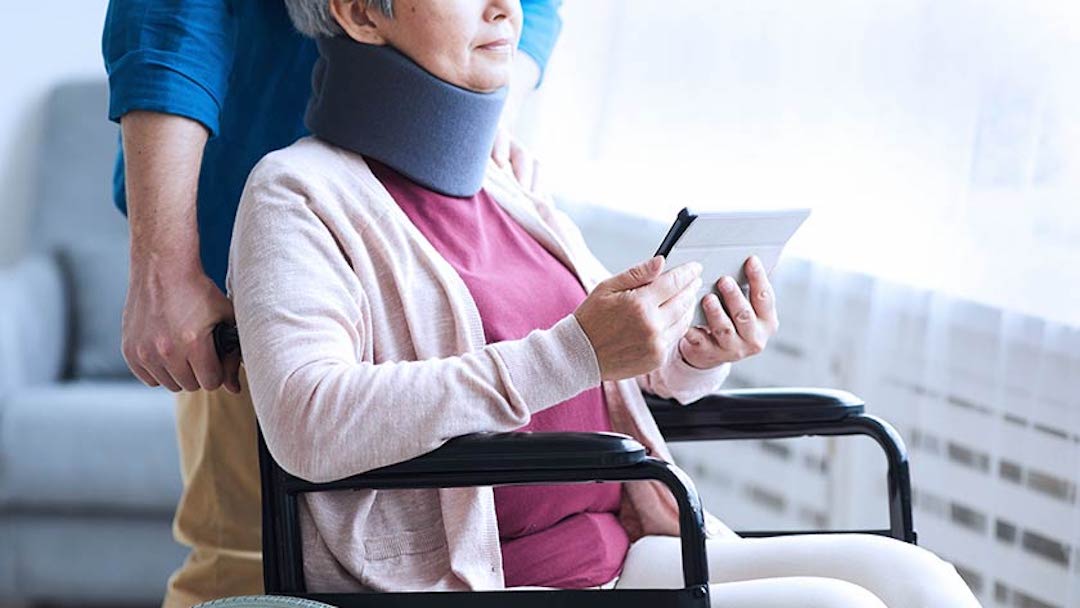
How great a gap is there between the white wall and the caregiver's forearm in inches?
87.7

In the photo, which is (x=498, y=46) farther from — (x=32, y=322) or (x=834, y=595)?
(x=32, y=322)

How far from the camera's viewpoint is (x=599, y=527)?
5.31 feet

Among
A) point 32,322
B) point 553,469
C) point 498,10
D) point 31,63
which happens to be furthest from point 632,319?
point 31,63

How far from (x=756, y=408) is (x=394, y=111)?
0.49 metres

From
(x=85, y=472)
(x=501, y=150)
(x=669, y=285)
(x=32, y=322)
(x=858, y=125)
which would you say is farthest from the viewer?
(x=32, y=322)

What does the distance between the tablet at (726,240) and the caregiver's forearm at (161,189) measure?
499 mm

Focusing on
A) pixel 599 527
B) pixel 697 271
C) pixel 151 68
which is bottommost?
pixel 599 527

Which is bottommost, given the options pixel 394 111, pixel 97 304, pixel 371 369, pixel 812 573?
pixel 97 304

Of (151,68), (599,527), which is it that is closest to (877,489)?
(599,527)

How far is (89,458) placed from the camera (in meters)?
3.02

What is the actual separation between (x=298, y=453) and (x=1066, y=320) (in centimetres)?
107

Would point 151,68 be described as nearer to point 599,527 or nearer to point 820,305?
point 599,527

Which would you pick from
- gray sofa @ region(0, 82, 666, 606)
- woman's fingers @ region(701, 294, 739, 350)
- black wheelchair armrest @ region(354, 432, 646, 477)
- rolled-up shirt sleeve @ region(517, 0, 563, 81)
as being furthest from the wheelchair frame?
gray sofa @ region(0, 82, 666, 606)

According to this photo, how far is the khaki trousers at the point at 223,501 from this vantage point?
1.84 m
